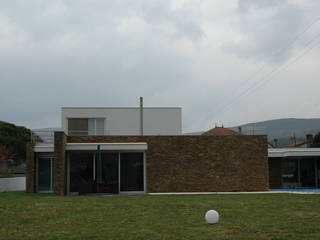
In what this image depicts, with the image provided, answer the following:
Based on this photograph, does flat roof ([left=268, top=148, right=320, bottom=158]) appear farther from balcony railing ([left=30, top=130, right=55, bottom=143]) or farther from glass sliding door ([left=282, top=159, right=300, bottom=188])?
balcony railing ([left=30, top=130, right=55, bottom=143])

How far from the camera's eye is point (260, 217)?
1162 cm

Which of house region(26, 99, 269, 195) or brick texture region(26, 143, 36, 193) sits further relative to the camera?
brick texture region(26, 143, 36, 193)

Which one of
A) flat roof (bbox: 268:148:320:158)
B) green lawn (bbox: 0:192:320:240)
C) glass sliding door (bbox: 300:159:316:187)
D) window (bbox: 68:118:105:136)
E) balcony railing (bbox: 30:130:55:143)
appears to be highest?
window (bbox: 68:118:105:136)

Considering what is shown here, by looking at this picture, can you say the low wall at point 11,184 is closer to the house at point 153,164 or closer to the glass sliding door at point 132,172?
the house at point 153,164

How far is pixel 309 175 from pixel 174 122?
385 inches

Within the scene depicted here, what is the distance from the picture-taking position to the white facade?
2934 cm

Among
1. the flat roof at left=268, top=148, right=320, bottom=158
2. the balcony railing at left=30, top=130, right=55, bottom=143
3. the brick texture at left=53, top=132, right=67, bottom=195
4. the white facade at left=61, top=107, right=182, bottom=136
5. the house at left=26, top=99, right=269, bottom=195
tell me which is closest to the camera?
the brick texture at left=53, top=132, right=67, bottom=195

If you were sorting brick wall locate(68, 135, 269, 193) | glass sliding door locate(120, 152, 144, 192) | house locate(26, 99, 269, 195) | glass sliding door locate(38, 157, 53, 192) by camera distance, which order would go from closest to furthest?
house locate(26, 99, 269, 195)
glass sliding door locate(120, 152, 144, 192)
brick wall locate(68, 135, 269, 193)
glass sliding door locate(38, 157, 53, 192)

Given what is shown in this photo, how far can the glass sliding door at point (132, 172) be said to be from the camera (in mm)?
22891

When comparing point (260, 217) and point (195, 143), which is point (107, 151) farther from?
point (260, 217)

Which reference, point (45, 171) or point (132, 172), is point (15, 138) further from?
point (132, 172)

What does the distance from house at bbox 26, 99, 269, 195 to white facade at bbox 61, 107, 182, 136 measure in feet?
17.6

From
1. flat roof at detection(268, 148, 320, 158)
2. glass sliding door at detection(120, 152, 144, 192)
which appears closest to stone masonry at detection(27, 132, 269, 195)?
glass sliding door at detection(120, 152, 144, 192)

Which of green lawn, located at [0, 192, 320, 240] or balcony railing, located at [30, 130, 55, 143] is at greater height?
balcony railing, located at [30, 130, 55, 143]
